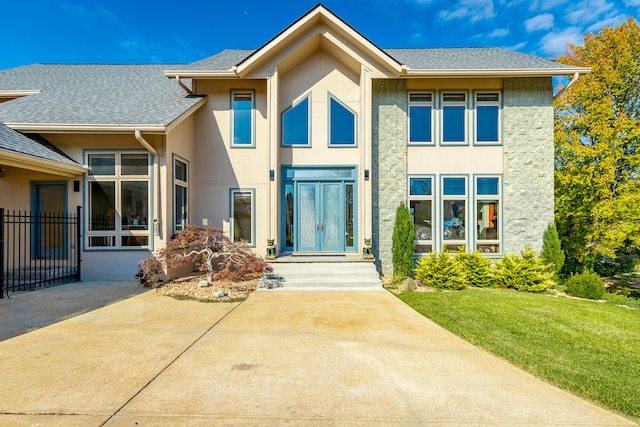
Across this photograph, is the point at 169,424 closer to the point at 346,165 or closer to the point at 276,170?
the point at 276,170

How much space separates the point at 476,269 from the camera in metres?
8.85

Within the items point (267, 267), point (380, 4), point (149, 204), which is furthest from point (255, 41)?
point (267, 267)

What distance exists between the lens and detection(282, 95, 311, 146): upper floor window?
1017cm

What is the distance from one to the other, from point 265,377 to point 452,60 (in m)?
11.6

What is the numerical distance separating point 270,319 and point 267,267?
2.64 meters

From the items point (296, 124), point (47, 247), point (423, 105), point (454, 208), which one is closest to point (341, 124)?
point (296, 124)

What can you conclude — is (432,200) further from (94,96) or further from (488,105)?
(94,96)

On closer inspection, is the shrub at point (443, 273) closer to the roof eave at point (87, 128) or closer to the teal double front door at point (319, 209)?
the teal double front door at point (319, 209)

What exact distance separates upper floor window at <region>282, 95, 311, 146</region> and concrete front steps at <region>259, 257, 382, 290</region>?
3861mm

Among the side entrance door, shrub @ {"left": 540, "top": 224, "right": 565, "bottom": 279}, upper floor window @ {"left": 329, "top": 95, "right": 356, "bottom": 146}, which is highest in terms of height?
upper floor window @ {"left": 329, "top": 95, "right": 356, "bottom": 146}

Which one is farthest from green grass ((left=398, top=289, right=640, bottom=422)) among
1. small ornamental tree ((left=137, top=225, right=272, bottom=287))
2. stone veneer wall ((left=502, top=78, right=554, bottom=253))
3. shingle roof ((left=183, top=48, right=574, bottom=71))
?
shingle roof ((left=183, top=48, right=574, bottom=71))

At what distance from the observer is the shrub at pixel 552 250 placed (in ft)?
30.9

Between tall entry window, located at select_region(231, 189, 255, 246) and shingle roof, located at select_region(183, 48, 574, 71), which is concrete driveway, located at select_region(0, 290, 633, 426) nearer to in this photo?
tall entry window, located at select_region(231, 189, 255, 246)

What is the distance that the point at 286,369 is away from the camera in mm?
3564
